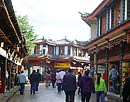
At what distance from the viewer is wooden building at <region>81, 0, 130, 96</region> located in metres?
21.3

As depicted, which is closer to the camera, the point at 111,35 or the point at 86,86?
the point at 86,86

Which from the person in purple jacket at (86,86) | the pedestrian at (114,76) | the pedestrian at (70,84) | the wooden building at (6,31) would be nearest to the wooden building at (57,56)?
the wooden building at (6,31)

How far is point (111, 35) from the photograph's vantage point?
2242 cm

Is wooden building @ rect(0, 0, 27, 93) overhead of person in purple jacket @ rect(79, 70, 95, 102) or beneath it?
overhead

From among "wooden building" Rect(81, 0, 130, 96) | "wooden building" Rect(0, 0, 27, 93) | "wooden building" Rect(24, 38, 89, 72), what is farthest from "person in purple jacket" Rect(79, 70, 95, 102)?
"wooden building" Rect(24, 38, 89, 72)

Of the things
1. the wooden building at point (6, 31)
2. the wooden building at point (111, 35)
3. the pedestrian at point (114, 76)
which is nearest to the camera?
the wooden building at point (6, 31)

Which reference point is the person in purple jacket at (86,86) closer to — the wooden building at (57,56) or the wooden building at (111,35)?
the wooden building at (111,35)

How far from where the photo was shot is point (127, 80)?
41.0 ft

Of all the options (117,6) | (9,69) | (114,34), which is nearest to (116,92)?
(114,34)

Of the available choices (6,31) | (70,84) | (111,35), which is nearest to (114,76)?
(111,35)

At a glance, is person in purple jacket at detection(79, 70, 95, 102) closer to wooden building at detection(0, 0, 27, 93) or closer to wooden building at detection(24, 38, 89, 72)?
wooden building at detection(0, 0, 27, 93)

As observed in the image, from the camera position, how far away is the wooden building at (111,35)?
21253mm

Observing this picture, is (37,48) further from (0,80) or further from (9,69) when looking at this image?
(0,80)

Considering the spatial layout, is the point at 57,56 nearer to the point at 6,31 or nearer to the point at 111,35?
the point at 111,35
